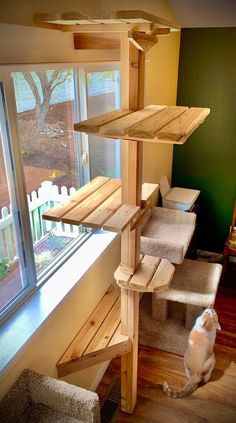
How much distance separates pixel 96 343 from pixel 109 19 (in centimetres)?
155

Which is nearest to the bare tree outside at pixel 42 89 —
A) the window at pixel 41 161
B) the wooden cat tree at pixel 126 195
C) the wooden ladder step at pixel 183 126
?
the window at pixel 41 161

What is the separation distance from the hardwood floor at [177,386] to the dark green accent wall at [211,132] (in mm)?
1352

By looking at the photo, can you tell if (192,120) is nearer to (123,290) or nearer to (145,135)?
(145,135)

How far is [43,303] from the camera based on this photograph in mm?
1801

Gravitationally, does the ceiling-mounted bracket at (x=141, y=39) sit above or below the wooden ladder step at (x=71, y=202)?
above

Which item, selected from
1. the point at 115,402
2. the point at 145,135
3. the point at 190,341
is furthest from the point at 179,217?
the point at 145,135

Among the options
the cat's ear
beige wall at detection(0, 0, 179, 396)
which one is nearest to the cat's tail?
the cat's ear

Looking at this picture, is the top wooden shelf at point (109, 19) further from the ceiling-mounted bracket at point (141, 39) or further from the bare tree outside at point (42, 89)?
the bare tree outside at point (42, 89)

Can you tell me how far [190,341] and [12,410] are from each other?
1240mm

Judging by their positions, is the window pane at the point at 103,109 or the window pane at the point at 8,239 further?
the window pane at the point at 103,109

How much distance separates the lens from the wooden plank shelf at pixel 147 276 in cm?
182

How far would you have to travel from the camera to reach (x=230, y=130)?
3535mm

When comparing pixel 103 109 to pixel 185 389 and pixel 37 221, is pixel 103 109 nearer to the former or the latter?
pixel 37 221

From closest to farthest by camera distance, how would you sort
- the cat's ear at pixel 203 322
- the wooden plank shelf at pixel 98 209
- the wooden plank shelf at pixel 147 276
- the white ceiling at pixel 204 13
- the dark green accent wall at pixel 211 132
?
the wooden plank shelf at pixel 98 209
the wooden plank shelf at pixel 147 276
the cat's ear at pixel 203 322
the white ceiling at pixel 204 13
the dark green accent wall at pixel 211 132
